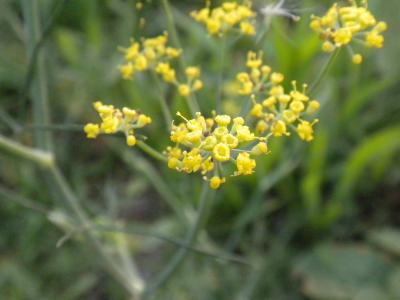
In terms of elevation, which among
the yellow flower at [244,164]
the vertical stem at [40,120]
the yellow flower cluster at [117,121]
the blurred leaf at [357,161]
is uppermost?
the blurred leaf at [357,161]

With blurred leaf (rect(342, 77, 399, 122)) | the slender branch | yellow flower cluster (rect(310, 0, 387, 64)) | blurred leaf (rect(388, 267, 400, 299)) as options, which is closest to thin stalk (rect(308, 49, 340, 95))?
yellow flower cluster (rect(310, 0, 387, 64))

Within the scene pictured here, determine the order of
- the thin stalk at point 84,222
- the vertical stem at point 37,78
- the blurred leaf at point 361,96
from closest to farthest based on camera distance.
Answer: the vertical stem at point 37,78 < the thin stalk at point 84,222 < the blurred leaf at point 361,96

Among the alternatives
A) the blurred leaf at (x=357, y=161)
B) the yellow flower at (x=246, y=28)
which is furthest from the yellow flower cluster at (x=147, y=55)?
the blurred leaf at (x=357, y=161)

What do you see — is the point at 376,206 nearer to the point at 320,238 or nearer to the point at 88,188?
the point at 320,238

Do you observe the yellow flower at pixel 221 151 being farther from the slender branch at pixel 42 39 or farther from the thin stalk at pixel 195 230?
the slender branch at pixel 42 39

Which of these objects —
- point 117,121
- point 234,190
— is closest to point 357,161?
point 234,190

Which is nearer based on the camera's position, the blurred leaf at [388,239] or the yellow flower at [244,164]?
the yellow flower at [244,164]

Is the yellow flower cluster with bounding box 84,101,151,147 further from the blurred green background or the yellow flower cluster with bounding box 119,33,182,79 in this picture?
the blurred green background
